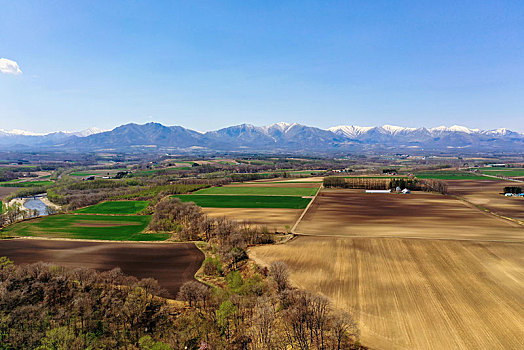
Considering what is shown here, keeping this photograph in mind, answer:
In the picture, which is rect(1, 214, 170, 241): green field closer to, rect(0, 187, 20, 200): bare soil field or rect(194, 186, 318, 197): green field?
rect(194, 186, 318, 197): green field

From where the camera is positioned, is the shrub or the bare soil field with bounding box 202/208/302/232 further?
the bare soil field with bounding box 202/208/302/232

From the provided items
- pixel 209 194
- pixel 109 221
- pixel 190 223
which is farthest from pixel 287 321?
pixel 209 194

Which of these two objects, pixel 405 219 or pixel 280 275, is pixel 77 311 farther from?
pixel 405 219

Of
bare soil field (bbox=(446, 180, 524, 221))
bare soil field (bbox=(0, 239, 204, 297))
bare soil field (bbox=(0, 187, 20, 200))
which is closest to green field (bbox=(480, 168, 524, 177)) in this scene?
bare soil field (bbox=(446, 180, 524, 221))

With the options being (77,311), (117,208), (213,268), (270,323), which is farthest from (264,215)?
(77,311)

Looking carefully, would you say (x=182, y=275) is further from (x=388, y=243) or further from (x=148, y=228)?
(x=388, y=243)

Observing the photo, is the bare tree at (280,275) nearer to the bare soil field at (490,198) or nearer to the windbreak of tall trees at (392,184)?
the bare soil field at (490,198)
